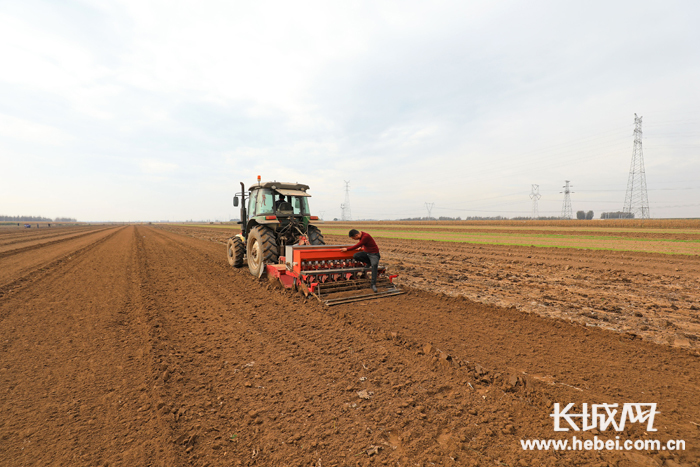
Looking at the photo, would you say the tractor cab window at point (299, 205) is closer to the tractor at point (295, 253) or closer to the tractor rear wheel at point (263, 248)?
the tractor at point (295, 253)

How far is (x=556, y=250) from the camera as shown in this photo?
14.5 metres

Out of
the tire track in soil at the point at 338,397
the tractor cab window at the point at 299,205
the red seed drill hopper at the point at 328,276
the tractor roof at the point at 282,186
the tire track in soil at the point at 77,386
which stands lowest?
the tire track in soil at the point at 338,397

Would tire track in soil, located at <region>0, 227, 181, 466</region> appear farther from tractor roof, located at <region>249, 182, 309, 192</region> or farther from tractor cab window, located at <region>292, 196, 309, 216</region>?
tractor cab window, located at <region>292, 196, 309, 216</region>

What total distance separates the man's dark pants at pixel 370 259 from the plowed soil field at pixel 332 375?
0.64m

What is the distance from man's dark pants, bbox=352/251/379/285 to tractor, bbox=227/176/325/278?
61.9 inches

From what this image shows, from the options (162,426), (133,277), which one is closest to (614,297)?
(162,426)

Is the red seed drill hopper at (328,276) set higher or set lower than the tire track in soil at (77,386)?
higher

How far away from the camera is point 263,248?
23.9 ft

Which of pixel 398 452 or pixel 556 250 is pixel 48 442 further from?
pixel 556 250

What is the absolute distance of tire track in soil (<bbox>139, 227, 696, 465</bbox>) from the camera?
87.1 inches

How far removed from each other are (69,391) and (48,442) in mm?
823

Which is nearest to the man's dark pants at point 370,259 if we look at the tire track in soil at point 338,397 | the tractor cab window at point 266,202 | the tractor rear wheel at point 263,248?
the tire track in soil at point 338,397

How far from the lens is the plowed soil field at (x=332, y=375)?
2.23 meters

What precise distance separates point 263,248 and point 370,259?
2811mm
